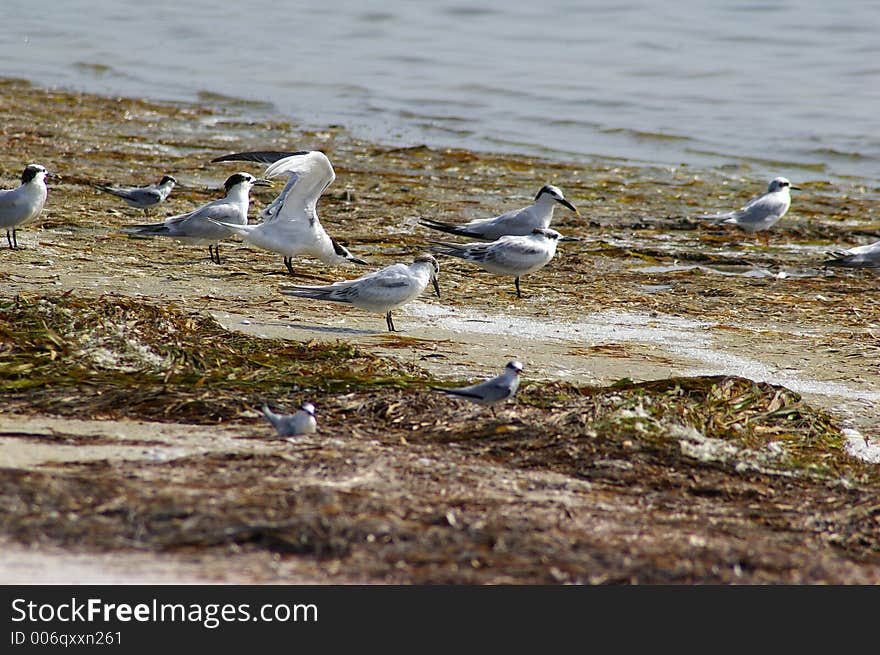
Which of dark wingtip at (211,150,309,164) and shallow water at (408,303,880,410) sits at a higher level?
dark wingtip at (211,150,309,164)

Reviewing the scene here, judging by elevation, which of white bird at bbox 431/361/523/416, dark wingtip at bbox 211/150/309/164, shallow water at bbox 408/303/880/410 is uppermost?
dark wingtip at bbox 211/150/309/164

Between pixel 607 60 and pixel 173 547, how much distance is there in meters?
18.0

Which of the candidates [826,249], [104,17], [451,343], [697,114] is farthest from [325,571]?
[104,17]

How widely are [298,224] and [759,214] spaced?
14.3 feet

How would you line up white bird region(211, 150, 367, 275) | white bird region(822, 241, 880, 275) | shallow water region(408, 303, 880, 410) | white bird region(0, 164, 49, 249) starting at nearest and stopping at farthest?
shallow water region(408, 303, 880, 410) → white bird region(211, 150, 367, 275) → white bird region(0, 164, 49, 249) → white bird region(822, 241, 880, 275)

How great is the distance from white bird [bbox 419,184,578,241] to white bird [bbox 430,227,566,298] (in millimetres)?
944

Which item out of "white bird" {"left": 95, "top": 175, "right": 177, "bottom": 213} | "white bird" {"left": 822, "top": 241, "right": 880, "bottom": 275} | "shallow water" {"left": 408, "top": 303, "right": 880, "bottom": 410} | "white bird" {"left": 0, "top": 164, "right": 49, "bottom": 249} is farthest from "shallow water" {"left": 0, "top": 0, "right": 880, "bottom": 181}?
A: "shallow water" {"left": 408, "top": 303, "right": 880, "bottom": 410}

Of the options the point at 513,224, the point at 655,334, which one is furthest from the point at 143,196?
the point at 655,334

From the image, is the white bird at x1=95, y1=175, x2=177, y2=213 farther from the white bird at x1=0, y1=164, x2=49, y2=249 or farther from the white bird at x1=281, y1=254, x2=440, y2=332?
the white bird at x1=281, y1=254, x2=440, y2=332

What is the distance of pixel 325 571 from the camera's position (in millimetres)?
3027

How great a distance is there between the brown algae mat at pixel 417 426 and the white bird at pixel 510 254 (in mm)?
179

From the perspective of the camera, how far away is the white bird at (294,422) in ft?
13.4

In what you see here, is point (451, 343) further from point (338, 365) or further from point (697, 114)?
point (697, 114)

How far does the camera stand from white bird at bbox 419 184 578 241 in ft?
28.2
